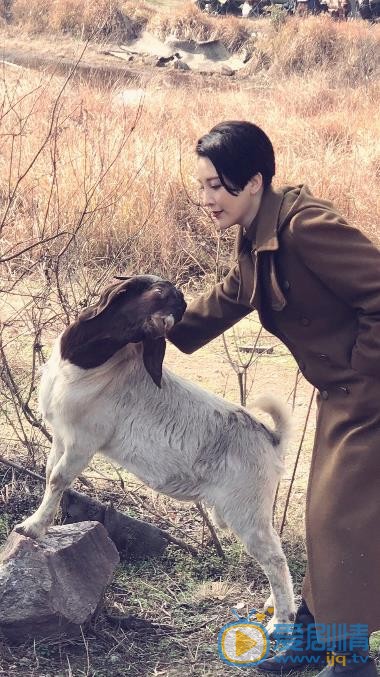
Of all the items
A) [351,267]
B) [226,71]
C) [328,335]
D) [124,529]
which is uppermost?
[351,267]

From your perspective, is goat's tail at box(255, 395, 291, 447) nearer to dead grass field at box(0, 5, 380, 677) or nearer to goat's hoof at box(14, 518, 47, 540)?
dead grass field at box(0, 5, 380, 677)

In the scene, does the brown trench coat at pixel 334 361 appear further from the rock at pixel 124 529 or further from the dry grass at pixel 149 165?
the dry grass at pixel 149 165

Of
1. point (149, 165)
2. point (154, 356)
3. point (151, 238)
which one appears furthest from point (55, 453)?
point (149, 165)

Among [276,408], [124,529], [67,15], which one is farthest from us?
[67,15]

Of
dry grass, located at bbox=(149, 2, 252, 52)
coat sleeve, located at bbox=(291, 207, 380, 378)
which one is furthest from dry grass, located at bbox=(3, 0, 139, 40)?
coat sleeve, located at bbox=(291, 207, 380, 378)

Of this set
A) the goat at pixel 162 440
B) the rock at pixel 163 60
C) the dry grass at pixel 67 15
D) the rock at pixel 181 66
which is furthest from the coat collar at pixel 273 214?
the dry grass at pixel 67 15

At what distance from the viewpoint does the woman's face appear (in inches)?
125

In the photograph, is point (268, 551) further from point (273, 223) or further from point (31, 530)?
point (273, 223)

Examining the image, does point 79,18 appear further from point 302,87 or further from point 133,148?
point 133,148

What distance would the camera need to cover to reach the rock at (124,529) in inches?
170

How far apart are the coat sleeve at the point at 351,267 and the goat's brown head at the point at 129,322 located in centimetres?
52

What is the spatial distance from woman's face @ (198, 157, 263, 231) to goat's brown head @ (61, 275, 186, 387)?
318mm

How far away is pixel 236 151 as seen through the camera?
3.12 m

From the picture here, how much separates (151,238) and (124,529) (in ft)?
13.7
